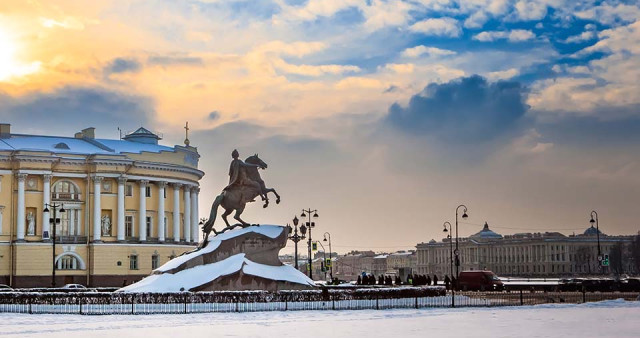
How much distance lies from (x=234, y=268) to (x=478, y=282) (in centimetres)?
2879

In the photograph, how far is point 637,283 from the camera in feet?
200

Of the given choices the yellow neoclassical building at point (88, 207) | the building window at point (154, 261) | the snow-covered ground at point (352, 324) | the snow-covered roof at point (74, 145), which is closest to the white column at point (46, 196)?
the yellow neoclassical building at point (88, 207)

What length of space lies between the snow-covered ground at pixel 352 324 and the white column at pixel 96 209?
48231mm

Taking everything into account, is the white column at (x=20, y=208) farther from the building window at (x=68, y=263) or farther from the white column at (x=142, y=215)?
the white column at (x=142, y=215)

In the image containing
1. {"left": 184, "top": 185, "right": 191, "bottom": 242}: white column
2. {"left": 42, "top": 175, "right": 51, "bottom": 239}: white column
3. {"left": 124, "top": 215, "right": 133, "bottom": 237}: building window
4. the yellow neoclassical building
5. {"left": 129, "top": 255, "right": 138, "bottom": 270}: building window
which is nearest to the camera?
the yellow neoclassical building

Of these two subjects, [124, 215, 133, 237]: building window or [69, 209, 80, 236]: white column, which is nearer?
[69, 209, 80, 236]: white column

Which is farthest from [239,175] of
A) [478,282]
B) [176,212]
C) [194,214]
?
[194,214]

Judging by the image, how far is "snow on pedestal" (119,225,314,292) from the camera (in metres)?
42.0

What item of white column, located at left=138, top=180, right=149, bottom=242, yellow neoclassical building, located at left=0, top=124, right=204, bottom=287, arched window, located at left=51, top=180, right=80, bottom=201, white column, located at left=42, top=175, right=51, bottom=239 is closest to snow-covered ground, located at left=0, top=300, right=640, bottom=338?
yellow neoclassical building, located at left=0, top=124, right=204, bottom=287

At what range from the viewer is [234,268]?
4244cm

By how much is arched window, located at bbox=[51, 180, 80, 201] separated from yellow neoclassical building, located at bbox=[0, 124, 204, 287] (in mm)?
89

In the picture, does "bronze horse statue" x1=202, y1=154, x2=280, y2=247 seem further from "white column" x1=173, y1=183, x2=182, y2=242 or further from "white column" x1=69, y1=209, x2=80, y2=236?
"white column" x1=173, y1=183, x2=182, y2=242

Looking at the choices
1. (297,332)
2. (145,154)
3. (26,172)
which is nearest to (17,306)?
(297,332)

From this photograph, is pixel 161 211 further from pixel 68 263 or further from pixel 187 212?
pixel 68 263
